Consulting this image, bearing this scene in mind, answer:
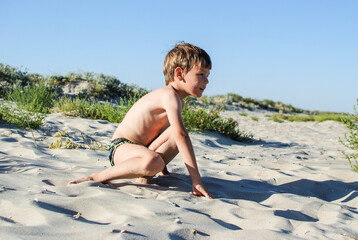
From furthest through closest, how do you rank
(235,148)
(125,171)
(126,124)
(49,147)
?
(235,148), (49,147), (126,124), (125,171)

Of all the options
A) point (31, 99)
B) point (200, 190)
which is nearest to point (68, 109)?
point (31, 99)

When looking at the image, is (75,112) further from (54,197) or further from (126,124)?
(54,197)

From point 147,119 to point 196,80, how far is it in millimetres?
513

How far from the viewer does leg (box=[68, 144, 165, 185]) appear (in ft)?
9.07

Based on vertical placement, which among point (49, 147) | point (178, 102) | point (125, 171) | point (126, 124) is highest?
point (178, 102)

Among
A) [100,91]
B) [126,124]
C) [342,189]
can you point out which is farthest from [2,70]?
[342,189]

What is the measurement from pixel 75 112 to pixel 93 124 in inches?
37.7

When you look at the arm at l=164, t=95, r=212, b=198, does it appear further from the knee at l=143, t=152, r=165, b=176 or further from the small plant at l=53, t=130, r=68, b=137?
the small plant at l=53, t=130, r=68, b=137

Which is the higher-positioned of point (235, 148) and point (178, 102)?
point (178, 102)

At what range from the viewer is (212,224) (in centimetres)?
214

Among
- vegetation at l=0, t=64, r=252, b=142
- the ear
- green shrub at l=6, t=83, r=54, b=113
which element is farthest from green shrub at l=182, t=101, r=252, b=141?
the ear

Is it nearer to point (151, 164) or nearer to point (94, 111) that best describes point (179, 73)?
point (151, 164)

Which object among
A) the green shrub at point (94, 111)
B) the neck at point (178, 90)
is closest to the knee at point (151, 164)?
the neck at point (178, 90)

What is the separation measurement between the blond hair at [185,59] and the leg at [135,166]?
72 cm
